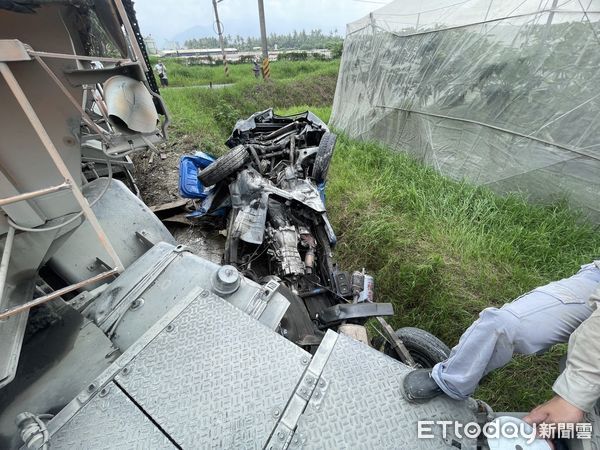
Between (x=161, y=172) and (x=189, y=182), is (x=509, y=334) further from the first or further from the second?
(x=161, y=172)

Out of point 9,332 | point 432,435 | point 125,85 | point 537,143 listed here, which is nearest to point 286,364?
point 432,435

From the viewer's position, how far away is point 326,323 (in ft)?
7.92

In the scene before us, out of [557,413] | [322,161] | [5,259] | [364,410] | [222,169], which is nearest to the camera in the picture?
[557,413]

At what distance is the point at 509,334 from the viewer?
4.31ft

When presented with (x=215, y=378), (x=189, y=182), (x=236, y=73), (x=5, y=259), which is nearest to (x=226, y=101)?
(x=189, y=182)

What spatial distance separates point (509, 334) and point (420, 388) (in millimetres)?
472

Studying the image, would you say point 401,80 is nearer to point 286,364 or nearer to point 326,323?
point 326,323

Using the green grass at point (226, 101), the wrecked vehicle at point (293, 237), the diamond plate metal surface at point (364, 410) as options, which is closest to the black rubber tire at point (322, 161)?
the wrecked vehicle at point (293, 237)

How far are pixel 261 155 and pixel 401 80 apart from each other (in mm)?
4608

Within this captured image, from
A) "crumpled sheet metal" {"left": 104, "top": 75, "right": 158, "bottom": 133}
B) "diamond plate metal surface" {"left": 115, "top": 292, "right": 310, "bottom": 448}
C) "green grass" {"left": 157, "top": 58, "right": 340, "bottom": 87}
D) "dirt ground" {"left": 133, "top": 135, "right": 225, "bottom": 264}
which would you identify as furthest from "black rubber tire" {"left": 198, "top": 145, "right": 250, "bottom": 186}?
"green grass" {"left": 157, "top": 58, "right": 340, "bottom": 87}

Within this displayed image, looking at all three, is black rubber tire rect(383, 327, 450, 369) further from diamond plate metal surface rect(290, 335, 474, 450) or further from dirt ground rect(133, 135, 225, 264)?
dirt ground rect(133, 135, 225, 264)

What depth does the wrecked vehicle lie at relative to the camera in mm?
2367

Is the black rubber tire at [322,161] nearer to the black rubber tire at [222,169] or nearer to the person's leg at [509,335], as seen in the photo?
the black rubber tire at [222,169]

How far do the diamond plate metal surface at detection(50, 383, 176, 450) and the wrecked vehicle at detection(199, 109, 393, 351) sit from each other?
0.95m
